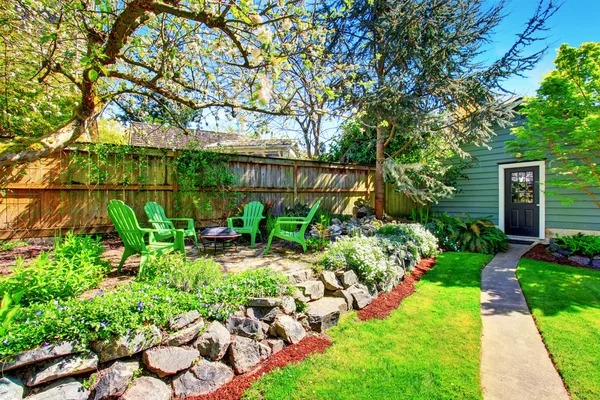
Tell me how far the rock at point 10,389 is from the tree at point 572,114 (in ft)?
25.6

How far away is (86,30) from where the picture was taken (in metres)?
2.72

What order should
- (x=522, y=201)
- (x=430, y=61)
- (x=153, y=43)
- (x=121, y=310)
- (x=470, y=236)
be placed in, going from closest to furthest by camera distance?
(x=121, y=310)
(x=153, y=43)
(x=430, y=61)
(x=470, y=236)
(x=522, y=201)

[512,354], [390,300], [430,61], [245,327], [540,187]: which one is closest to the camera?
[245,327]

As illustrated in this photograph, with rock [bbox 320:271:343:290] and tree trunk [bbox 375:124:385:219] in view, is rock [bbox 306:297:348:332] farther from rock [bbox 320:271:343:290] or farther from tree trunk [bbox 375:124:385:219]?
tree trunk [bbox 375:124:385:219]

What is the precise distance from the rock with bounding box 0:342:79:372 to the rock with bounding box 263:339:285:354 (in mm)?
1365

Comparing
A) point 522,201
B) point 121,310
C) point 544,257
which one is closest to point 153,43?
point 121,310

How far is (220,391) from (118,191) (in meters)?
4.48

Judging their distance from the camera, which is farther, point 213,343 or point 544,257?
point 544,257

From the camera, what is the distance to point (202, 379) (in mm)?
2043

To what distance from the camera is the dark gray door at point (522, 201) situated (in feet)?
23.7

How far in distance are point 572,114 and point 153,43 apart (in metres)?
7.86

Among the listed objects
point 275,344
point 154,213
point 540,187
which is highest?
point 540,187

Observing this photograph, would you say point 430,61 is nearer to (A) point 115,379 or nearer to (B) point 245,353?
(B) point 245,353

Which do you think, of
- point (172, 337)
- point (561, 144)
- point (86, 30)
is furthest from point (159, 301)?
point (561, 144)
